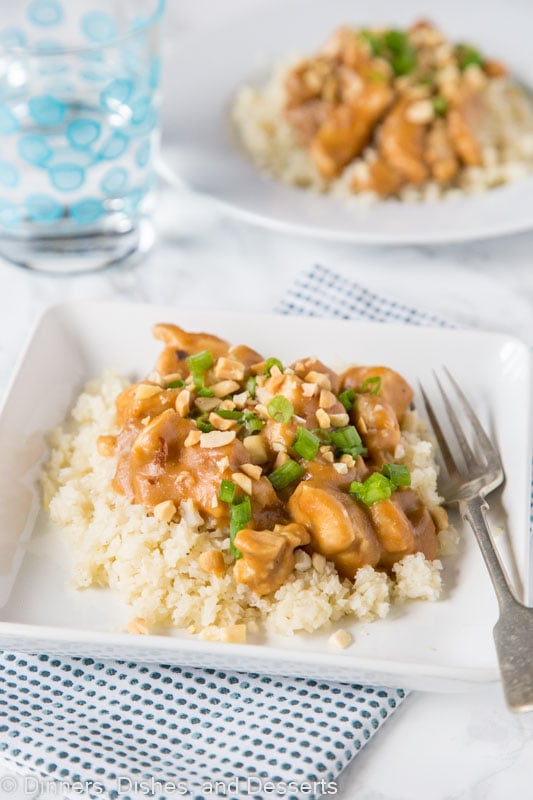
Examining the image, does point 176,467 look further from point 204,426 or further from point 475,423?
point 475,423

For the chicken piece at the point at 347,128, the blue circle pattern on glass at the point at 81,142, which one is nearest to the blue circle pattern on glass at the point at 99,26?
the blue circle pattern on glass at the point at 81,142

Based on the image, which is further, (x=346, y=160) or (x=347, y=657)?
(x=346, y=160)

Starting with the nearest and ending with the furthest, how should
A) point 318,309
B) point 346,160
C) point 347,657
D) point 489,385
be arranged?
point 347,657
point 489,385
point 318,309
point 346,160

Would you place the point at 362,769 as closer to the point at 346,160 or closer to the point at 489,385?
the point at 489,385

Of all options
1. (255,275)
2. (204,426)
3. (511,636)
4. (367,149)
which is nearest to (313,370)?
(204,426)

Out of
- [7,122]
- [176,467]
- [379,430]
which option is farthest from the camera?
[7,122]

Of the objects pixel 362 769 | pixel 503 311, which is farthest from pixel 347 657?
pixel 503 311

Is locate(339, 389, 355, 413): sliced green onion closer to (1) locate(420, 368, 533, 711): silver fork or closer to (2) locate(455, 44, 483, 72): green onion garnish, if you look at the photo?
(1) locate(420, 368, 533, 711): silver fork
